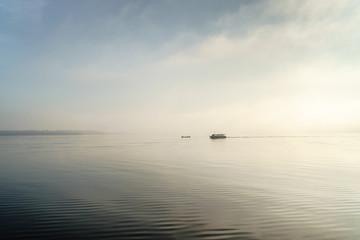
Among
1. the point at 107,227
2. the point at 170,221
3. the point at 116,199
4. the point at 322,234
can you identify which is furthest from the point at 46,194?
the point at 322,234

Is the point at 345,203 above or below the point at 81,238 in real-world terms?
below

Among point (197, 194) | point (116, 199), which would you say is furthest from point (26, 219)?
point (197, 194)

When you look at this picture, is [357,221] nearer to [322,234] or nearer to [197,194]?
[322,234]

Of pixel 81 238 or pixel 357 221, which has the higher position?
pixel 81 238

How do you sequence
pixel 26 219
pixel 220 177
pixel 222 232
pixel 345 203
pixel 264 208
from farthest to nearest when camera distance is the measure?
1. pixel 220 177
2. pixel 345 203
3. pixel 264 208
4. pixel 26 219
5. pixel 222 232

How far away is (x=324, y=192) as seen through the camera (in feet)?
85.9

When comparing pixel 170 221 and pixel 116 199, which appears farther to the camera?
pixel 116 199

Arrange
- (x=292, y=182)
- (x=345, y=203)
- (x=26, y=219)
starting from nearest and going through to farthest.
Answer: (x=26, y=219) < (x=345, y=203) < (x=292, y=182)

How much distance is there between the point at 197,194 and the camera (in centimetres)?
2459

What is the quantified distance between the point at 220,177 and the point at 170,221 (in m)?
19.8

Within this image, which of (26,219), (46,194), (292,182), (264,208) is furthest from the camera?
(292,182)

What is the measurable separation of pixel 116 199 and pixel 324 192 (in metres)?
23.1

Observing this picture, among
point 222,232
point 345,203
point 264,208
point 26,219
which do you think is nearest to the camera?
point 222,232

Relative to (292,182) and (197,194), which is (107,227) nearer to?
(197,194)
